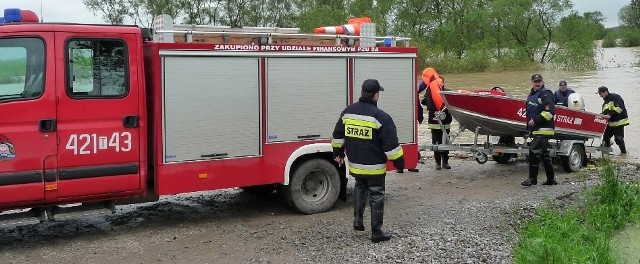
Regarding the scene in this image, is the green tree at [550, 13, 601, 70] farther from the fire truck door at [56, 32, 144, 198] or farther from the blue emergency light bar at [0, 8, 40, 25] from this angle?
the blue emergency light bar at [0, 8, 40, 25]

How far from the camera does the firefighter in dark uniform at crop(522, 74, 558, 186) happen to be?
913cm

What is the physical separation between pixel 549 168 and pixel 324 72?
391cm

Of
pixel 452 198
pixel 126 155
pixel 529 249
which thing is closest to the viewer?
pixel 529 249

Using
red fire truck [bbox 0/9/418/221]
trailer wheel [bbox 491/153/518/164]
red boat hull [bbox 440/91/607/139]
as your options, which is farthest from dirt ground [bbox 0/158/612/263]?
trailer wheel [bbox 491/153/518/164]

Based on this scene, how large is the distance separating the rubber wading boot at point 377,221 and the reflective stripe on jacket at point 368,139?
28 centimetres

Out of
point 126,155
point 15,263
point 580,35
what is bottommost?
point 15,263

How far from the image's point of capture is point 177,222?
23.9 ft

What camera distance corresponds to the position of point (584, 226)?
6.85 m

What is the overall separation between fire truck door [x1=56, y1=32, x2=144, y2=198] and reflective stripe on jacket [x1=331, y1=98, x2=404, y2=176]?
6.69ft

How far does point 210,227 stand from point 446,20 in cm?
5712

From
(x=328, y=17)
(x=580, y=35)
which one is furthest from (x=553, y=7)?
(x=328, y=17)

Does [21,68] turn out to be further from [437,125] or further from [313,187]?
[437,125]

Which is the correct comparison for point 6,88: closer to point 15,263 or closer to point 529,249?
point 15,263

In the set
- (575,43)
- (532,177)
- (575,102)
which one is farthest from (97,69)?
(575,43)
